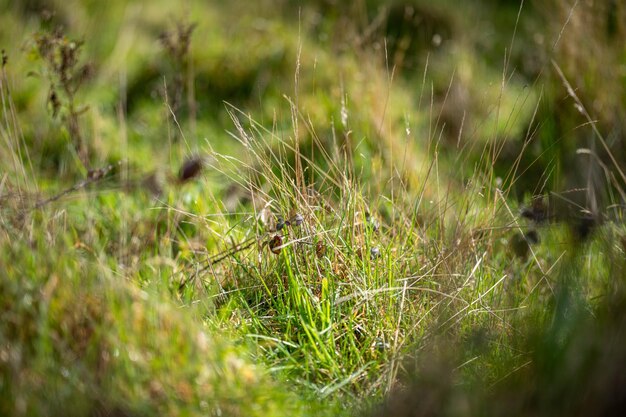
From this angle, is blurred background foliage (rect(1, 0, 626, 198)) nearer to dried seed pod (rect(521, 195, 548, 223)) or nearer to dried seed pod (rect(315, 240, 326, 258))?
dried seed pod (rect(521, 195, 548, 223))

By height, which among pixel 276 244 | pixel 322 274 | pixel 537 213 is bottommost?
pixel 322 274

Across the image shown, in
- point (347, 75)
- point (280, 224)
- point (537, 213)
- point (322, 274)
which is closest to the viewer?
point (537, 213)

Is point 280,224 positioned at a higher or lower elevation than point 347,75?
higher

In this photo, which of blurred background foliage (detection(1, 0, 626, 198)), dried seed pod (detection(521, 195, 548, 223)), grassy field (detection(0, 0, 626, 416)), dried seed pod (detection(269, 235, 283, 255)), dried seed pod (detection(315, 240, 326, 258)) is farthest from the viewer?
blurred background foliage (detection(1, 0, 626, 198))

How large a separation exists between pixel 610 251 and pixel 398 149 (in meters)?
1.83

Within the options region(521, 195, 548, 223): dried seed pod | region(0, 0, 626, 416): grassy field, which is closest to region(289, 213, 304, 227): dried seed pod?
region(0, 0, 626, 416): grassy field

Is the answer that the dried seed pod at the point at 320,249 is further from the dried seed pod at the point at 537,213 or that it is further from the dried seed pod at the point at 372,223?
the dried seed pod at the point at 537,213

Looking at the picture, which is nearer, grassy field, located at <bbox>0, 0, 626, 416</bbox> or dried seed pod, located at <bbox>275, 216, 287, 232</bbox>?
grassy field, located at <bbox>0, 0, 626, 416</bbox>

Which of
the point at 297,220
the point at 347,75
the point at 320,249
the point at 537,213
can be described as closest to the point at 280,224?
the point at 297,220

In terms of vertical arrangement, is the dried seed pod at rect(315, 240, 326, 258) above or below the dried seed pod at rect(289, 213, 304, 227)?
below

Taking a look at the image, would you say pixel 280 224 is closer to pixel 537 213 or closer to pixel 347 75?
pixel 537 213

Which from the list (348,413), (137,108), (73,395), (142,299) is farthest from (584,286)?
(137,108)

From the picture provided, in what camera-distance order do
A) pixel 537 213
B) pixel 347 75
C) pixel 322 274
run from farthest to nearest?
pixel 347 75 < pixel 322 274 < pixel 537 213

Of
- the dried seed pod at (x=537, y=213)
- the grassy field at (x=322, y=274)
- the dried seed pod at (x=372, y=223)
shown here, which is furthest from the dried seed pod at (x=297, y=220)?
the dried seed pod at (x=537, y=213)
